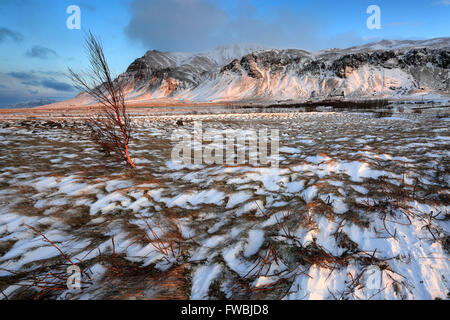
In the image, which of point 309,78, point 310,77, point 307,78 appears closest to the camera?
point 309,78

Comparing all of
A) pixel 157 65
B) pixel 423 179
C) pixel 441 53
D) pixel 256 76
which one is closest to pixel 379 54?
pixel 441 53

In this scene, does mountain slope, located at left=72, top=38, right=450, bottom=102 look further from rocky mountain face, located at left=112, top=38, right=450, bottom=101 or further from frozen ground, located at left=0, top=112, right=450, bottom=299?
frozen ground, located at left=0, top=112, right=450, bottom=299

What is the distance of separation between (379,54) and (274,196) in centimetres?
15742

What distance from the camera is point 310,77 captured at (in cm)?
11638

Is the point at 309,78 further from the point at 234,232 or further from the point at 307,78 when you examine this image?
the point at 234,232

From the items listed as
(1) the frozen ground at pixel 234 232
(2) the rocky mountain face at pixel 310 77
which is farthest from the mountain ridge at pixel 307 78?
(1) the frozen ground at pixel 234 232

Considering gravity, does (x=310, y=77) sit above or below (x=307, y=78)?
above

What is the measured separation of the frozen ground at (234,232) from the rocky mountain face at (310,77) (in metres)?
102

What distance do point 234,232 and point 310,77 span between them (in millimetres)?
135422

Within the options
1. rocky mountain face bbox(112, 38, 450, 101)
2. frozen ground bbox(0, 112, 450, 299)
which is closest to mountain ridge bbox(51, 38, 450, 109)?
rocky mountain face bbox(112, 38, 450, 101)

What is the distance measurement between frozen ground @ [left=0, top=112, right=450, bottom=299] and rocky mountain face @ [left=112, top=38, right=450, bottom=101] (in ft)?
333

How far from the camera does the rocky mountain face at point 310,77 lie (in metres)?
101

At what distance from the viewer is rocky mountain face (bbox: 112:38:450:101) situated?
101 m

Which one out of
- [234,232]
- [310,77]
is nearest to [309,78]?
[310,77]
